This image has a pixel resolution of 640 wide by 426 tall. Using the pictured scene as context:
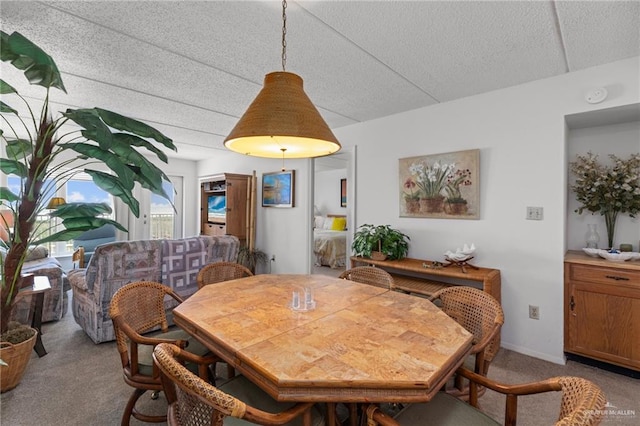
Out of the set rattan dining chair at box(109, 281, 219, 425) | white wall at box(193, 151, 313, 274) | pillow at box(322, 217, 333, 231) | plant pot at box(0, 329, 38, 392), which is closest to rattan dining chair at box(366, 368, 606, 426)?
rattan dining chair at box(109, 281, 219, 425)

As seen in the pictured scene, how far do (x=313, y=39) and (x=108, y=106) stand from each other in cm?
258

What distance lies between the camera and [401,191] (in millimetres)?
3344

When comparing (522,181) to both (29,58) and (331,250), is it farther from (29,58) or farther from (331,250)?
(331,250)

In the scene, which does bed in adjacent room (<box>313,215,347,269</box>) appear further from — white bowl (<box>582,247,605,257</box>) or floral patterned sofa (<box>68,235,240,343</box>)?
white bowl (<box>582,247,605,257</box>)

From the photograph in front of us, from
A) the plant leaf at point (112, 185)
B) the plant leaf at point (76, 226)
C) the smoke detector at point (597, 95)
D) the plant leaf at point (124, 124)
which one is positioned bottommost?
the plant leaf at point (76, 226)

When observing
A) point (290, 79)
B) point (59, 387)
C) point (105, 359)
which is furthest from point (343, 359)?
point (105, 359)

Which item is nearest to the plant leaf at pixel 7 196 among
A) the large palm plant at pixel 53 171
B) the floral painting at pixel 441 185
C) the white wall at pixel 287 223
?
the large palm plant at pixel 53 171

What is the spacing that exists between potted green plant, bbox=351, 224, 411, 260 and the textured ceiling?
4.61 feet

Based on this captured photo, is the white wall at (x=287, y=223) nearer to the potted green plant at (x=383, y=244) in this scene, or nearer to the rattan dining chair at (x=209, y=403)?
the potted green plant at (x=383, y=244)

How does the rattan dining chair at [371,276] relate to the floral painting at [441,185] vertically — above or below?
below

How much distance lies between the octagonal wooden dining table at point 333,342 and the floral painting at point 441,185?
1510mm

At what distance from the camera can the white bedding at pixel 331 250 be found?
18.9 ft

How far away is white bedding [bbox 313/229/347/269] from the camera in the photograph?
575cm

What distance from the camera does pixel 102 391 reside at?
2.05m
